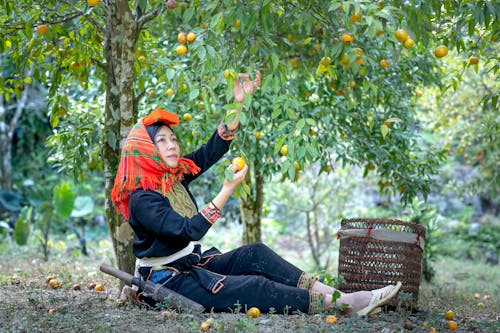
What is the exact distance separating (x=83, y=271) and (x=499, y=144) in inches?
177

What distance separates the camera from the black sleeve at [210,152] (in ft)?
12.8

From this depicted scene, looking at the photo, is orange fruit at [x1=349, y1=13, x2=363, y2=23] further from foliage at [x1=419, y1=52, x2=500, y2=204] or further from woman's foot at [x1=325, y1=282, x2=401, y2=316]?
foliage at [x1=419, y1=52, x2=500, y2=204]

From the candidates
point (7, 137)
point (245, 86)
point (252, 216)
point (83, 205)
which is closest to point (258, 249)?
point (245, 86)

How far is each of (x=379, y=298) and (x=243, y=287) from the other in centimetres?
74

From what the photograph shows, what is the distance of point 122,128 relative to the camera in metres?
4.13

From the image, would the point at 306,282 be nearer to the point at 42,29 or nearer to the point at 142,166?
the point at 142,166

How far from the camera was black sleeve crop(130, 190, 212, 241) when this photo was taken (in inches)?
133

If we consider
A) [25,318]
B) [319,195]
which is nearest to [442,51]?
[25,318]

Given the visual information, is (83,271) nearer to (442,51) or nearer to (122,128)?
(122,128)

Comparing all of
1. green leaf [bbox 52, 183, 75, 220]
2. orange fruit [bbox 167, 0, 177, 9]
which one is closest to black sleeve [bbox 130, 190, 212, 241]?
orange fruit [bbox 167, 0, 177, 9]

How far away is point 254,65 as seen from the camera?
145 inches

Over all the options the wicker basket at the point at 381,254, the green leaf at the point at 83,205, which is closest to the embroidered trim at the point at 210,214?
the wicker basket at the point at 381,254

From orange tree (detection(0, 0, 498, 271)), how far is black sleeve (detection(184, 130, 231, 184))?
0.23m

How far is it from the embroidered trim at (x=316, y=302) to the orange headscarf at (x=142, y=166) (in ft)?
3.30
